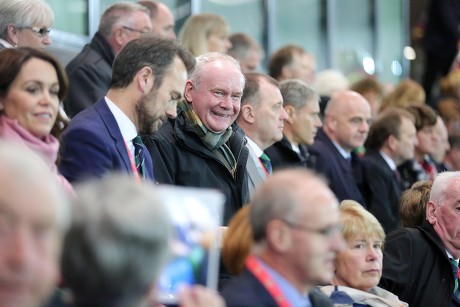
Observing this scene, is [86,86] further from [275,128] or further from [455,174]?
[455,174]

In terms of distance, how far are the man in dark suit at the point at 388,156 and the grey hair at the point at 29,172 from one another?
5.38 meters

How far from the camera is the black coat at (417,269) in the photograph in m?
6.15

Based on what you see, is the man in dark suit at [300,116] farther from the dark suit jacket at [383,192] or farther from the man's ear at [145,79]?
the man's ear at [145,79]

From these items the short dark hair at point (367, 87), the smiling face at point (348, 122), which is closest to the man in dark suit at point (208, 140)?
the smiling face at point (348, 122)

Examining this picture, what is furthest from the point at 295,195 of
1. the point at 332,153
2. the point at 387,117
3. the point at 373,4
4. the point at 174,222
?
the point at 373,4

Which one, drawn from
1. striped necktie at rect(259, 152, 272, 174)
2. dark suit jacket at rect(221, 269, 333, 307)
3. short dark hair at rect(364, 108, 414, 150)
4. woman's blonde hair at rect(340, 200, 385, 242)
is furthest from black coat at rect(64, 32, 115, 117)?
dark suit jacket at rect(221, 269, 333, 307)

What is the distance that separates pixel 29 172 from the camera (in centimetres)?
276

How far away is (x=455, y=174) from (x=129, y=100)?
213 centimetres

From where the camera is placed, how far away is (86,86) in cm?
686

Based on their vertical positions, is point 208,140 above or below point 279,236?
below

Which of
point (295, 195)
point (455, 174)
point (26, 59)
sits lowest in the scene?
point (455, 174)

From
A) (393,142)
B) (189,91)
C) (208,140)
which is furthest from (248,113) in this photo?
(393,142)

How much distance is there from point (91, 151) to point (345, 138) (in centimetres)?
375

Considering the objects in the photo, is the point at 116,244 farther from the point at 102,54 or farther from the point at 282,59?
the point at 282,59
